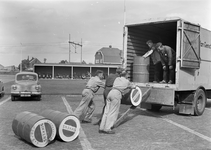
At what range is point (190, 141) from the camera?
6230mm

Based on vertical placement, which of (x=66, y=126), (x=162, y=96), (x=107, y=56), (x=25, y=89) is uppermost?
(x=107, y=56)

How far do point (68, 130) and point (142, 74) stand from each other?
15.8 ft

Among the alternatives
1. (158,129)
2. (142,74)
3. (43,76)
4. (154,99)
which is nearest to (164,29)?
(142,74)

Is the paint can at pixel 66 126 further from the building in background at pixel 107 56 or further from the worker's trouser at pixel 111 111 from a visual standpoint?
the building in background at pixel 107 56

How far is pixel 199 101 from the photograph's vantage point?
10.1m

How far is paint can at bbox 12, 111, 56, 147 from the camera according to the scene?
5438 mm

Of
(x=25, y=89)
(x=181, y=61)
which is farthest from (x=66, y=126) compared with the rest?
(x=25, y=89)

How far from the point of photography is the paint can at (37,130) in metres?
5.44

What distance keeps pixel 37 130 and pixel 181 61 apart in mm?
5401

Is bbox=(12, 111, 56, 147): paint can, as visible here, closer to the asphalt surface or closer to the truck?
the asphalt surface

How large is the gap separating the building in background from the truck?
195ft

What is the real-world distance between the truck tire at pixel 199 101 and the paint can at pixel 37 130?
6039mm

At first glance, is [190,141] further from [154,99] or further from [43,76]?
[43,76]

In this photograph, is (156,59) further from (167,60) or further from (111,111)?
(111,111)
